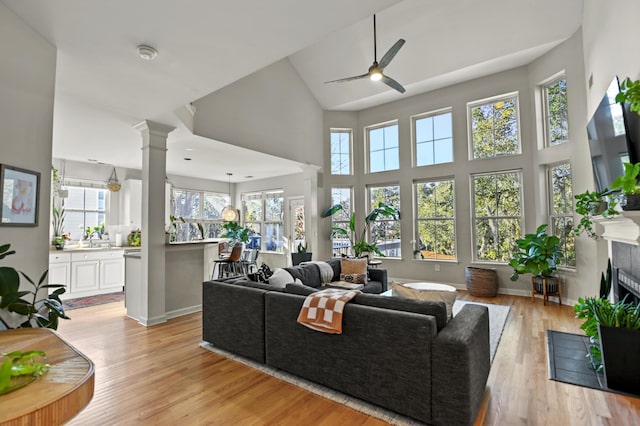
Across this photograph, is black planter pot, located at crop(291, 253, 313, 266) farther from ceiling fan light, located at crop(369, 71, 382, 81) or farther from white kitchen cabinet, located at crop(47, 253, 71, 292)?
white kitchen cabinet, located at crop(47, 253, 71, 292)

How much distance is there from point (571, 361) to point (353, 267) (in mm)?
2811

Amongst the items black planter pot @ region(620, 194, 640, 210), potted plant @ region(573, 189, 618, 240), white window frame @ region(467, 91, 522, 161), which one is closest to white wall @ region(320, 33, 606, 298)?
white window frame @ region(467, 91, 522, 161)

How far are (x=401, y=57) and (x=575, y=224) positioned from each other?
4.15 meters

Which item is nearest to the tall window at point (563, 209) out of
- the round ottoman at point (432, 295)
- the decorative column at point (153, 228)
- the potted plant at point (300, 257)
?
the round ottoman at point (432, 295)

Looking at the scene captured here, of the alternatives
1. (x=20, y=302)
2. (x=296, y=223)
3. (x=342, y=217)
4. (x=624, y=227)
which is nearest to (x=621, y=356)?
(x=624, y=227)

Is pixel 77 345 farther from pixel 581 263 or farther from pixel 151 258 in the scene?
pixel 581 263

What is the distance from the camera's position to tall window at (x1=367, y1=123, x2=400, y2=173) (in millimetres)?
7105

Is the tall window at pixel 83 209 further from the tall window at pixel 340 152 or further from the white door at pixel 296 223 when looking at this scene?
the tall window at pixel 340 152

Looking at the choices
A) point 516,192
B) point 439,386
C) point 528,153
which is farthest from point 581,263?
point 439,386

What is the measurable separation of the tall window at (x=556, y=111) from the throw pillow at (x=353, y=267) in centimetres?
382

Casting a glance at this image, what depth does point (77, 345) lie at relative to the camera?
342 cm

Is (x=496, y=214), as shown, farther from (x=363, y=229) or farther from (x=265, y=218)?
(x=265, y=218)

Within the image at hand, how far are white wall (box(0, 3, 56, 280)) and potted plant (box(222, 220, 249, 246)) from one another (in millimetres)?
6040

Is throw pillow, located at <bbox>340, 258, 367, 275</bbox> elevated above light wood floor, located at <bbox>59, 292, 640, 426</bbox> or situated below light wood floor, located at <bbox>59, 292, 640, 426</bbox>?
above
